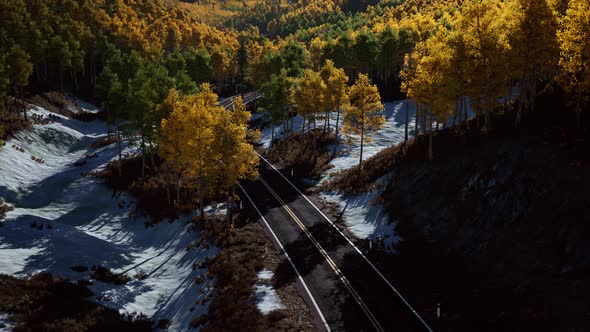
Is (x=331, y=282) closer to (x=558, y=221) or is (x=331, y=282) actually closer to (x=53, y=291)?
(x=558, y=221)

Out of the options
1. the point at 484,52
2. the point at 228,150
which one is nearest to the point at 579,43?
the point at 484,52

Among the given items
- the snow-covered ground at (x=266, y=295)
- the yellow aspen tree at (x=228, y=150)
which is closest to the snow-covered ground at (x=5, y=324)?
the snow-covered ground at (x=266, y=295)

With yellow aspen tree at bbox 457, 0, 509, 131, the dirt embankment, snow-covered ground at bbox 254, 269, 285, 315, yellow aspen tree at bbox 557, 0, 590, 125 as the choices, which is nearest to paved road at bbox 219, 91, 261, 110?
yellow aspen tree at bbox 457, 0, 509, 131

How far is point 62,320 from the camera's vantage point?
20266mm

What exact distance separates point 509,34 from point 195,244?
3037 cm

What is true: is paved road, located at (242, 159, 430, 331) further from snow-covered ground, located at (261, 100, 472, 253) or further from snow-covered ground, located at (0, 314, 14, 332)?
snow-covered ground, located at (0, 314, 14, 332)

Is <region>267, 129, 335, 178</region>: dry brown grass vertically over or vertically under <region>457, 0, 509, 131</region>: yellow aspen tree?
under

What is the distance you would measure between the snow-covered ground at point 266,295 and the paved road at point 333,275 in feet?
3.11

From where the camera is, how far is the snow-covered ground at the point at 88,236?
24906mm

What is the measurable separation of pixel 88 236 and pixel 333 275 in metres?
20.3

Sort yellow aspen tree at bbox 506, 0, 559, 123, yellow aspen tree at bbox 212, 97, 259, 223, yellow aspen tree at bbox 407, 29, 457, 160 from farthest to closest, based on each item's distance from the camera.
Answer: yellow aspen tree at bbox 407, 29, 457, 160 → yellow aspen tree at bbox 212, 97, 259, 223 → yellow aspen tree at bbox 506, 0, 559, 123

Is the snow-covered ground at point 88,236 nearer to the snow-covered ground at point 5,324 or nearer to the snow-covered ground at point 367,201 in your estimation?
the snow-covered ground at point 5,324

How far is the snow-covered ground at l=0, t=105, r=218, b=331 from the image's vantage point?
24.9m

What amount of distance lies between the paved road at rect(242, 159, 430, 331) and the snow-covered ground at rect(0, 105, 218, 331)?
6266 millimetres
